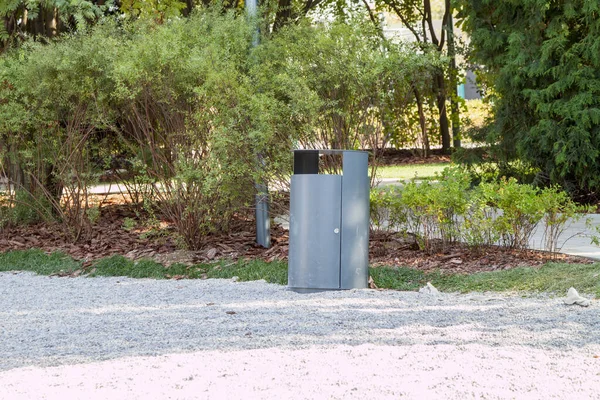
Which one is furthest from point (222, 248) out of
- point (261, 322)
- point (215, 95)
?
point (261, 322)

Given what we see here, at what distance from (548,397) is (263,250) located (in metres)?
5.66

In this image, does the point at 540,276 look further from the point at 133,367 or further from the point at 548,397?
the point at 133,367

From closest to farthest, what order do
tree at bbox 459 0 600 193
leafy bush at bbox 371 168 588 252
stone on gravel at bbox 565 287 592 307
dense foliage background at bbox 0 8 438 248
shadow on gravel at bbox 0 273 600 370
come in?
shadow on gravel at bbox 0 273 600 370, stone on gravel at bbox 565 287 592 307, leafy bush at bbox 371 168 588 252, dense foliage background at bbox 0 8 438 248, tree at bbox 459 0 600 193

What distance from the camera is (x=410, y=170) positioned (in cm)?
2077

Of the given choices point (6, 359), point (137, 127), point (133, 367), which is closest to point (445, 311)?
point (133, 367)

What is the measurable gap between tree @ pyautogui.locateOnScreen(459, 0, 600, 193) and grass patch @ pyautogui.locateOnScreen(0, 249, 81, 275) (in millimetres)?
6396

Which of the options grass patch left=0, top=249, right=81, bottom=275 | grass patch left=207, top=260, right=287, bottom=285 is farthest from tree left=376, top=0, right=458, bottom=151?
grass patch left=207, top=260, right=287, bottom=285

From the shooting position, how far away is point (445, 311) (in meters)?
5.48

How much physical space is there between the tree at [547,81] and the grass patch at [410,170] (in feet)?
19.9

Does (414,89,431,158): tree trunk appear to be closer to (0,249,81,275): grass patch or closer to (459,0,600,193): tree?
(459,0,600,193): tree

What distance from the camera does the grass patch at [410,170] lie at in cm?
1891

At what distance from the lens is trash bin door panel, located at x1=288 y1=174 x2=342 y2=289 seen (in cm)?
657

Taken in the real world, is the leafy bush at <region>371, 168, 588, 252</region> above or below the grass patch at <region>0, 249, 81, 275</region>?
above

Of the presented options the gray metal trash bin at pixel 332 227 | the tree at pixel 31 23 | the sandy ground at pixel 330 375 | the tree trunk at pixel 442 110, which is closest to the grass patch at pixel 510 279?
the gray metal trash bin at pixel 332 227
